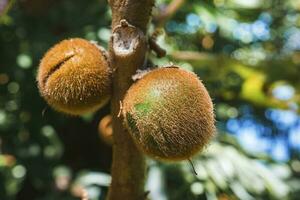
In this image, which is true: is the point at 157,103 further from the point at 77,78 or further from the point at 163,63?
the point at 163,63

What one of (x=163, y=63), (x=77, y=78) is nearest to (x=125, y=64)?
(x=77, y=78)

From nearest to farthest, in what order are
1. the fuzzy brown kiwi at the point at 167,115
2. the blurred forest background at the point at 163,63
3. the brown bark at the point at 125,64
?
the fuzzy brown kiwi at the point at 167,115 < the brown bark at the point at 125,64 < the blurred forest background at the point at 163,63

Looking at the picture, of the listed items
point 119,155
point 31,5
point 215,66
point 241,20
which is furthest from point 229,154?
point 119,155

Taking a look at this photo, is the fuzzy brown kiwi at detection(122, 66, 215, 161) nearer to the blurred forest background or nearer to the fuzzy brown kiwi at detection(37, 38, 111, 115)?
the fuzzy brown kiwi at detection(37, 38, 111, 115)

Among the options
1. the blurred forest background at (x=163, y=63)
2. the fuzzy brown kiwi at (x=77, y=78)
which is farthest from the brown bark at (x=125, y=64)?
the blurred forest background at (x=163, y=63)

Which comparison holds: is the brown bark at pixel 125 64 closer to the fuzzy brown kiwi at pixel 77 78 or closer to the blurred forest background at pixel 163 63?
the fuzzy brown kiwi at pixel 77 78

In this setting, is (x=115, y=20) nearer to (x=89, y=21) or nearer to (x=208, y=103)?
(x=208, y=103)
